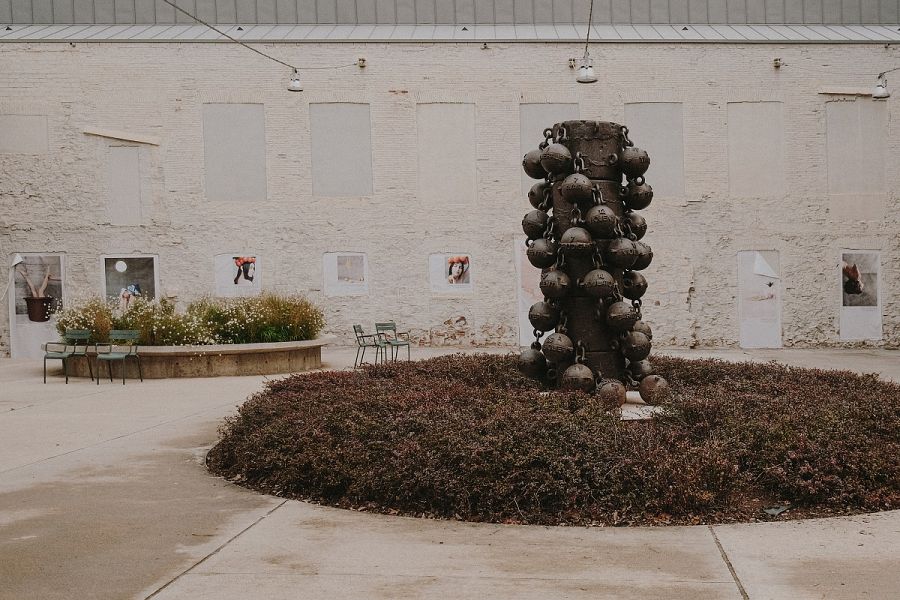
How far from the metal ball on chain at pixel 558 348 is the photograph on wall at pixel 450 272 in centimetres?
1244

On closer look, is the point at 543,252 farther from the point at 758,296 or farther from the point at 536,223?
the point at 758,296

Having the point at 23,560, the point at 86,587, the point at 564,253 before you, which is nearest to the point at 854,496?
the point at 564,253

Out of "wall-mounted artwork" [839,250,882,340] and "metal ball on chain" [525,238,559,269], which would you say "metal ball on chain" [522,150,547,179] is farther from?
"wall-mounted artwork" [839,250,882,340]

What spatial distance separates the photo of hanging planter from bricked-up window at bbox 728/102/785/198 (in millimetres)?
15486

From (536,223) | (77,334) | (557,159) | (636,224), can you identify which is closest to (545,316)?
(536,223)

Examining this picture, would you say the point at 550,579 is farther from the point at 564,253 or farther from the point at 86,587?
the point at 564,253

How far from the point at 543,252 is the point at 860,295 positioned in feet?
49.8

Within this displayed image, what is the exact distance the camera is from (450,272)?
68.4 ft

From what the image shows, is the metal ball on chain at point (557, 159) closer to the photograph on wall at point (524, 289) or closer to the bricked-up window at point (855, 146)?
the photograph on wall at point (524, 289)

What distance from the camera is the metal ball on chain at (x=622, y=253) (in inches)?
334

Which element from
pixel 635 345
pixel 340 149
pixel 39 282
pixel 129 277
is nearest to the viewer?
pixel 635 345

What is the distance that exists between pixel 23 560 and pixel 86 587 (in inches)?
25.4

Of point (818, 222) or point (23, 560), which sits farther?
point (818, 222)

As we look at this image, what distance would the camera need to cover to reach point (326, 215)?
68.2ft
